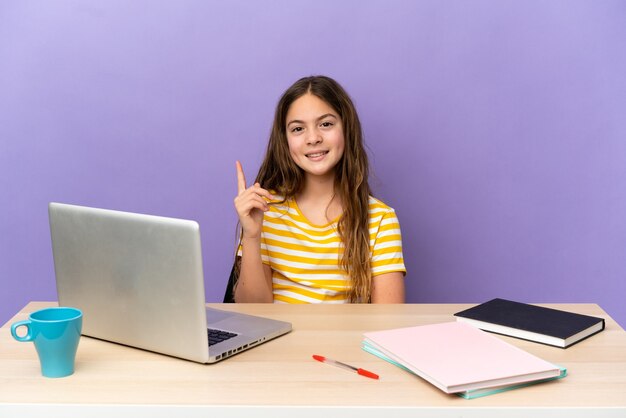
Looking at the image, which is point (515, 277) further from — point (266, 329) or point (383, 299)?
point (266, 329)

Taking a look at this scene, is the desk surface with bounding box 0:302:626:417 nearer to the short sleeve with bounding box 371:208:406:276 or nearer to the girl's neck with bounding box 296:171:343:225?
the short sleeve with bounding box 371:208:406:276

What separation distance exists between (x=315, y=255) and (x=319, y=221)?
0.11m

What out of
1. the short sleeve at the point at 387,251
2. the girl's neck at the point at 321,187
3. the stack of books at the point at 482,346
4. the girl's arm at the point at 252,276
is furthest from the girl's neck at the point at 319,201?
Result: the stack of books at the point at 482,346

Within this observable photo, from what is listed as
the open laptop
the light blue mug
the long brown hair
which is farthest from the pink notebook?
the long brown hair

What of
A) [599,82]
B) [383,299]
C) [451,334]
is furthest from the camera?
[599,82]

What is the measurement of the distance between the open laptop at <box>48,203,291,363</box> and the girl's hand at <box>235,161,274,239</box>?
1.35 ft

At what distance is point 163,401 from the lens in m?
Answer: 1.10

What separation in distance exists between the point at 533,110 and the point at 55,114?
1.65m

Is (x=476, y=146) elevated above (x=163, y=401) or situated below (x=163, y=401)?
above

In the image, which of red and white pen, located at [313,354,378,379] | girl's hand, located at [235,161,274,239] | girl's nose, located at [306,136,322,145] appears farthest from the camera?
girl's nose, located at [306,136,322,145]

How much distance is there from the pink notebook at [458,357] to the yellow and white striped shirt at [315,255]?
2.07 ft

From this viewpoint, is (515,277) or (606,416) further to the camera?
(515,277)

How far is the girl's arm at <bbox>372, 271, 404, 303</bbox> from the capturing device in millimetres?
2049

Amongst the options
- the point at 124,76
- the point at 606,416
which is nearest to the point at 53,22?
the point at 124,76
